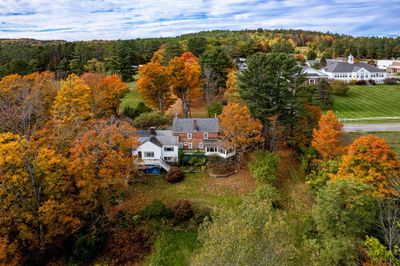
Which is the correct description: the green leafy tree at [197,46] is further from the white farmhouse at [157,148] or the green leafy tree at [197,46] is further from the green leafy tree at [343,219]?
the green leafy tree at [343,219]

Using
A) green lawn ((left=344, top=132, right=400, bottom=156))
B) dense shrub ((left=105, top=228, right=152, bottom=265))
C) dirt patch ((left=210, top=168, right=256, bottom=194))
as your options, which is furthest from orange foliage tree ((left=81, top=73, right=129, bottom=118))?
green lawn ((left=344, top=132, right=400, bottom=156))

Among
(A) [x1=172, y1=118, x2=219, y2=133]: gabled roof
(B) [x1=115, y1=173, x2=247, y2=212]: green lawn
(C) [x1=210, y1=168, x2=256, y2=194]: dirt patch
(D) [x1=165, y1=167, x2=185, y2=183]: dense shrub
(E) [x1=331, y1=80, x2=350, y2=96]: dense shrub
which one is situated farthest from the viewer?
(E) [x1=331, y1=80, x2=350, y2=96]: dense shrub

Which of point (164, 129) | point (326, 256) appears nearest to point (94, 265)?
point (326, 256)

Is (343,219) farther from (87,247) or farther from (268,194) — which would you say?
(87,247)

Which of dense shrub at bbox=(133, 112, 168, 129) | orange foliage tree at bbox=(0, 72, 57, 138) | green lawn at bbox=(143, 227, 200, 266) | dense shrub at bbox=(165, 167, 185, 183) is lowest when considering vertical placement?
green lawn at bbox=(143, 227, 200, 266)

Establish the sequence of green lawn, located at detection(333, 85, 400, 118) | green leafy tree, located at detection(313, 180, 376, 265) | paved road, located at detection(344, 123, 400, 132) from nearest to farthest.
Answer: green leafy tree, located at detection(313, 180, 376, 265)
paved road, located at detection(344, 123, 400, 132)
green lawn, located at detection(333, 85, 400, 118)

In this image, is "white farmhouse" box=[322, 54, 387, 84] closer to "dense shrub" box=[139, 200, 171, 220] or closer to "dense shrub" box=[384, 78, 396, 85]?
"dense shrub" box=[384, 78, 396, 85]
